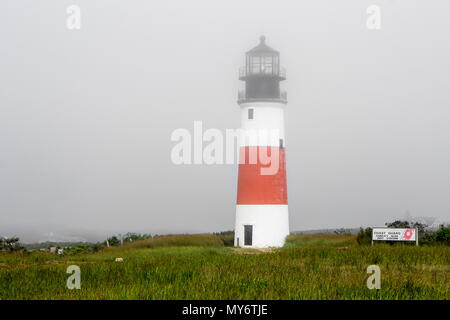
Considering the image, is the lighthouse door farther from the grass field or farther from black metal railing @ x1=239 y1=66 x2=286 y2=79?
the grass field

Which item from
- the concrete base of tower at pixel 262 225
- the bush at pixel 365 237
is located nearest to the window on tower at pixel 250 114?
the concrete base of tower at pixel 262 225

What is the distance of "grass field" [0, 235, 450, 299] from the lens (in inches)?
453

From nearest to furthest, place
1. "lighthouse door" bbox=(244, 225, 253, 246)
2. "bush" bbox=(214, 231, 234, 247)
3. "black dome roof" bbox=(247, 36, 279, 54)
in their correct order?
1. "lighthouse door" bbox=(244, 225, 253, 246)
2. "black dome roof" bbox=(247, 36, 279, 54)
3. "bush" bbox=(214, 231, 234, 247)

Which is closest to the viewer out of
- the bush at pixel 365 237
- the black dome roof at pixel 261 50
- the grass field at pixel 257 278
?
the grass field at pixel 257 278

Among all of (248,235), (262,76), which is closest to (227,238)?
(248,235)

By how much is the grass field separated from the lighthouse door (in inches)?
528

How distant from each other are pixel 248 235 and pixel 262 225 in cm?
99

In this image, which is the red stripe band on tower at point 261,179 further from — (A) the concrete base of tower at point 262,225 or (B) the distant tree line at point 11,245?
(B) the distant tree line at point 11,245

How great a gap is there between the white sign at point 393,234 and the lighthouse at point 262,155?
8738 mm

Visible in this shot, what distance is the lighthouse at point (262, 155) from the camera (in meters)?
34.0

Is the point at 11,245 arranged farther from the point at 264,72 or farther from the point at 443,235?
the point at 443,235

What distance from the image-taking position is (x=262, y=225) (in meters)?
34.0

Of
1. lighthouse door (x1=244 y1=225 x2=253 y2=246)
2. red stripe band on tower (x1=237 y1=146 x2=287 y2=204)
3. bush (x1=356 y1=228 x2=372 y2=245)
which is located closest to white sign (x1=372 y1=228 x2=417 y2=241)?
bush (x1=356 y1=228 x2=372 y2=245)
